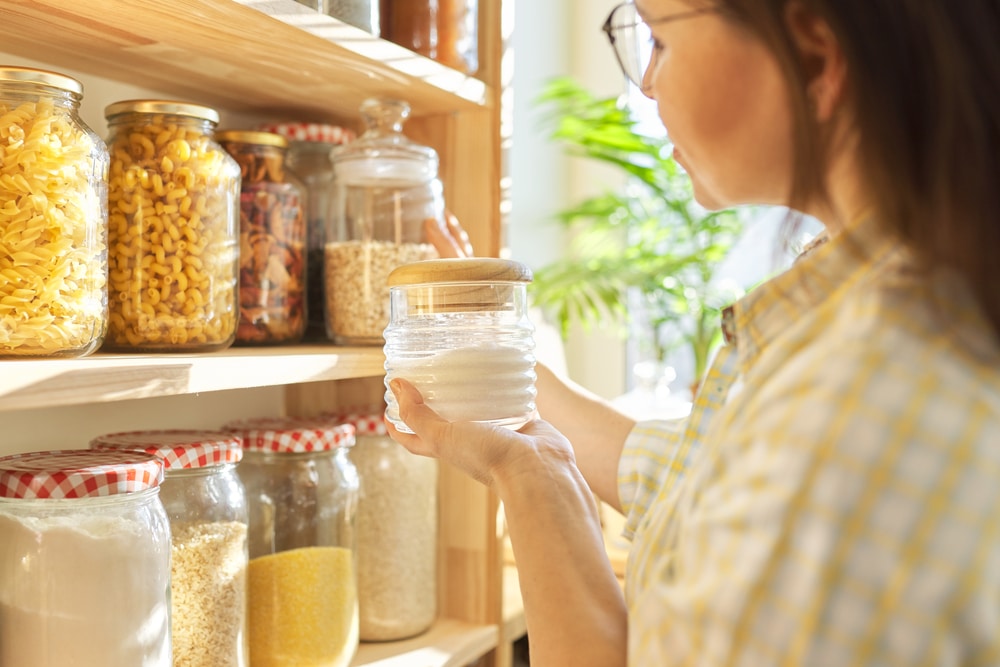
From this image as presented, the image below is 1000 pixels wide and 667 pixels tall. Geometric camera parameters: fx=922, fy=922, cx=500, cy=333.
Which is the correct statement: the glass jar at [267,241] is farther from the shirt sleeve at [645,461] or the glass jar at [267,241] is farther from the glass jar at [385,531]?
the shirt sleeve at [645,461]

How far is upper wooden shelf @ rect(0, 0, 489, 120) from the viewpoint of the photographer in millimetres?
775

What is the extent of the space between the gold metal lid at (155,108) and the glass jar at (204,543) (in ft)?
1.01

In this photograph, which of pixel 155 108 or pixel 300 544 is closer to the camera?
pixel 155 108

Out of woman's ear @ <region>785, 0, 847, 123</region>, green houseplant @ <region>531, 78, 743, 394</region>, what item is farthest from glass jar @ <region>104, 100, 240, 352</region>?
green houseplant @ <region>531, 78, 743, 394</region>

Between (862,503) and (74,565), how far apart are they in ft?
1.93

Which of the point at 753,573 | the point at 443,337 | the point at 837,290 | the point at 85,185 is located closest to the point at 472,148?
the point at 443,337

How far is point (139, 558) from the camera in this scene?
765 millimetres

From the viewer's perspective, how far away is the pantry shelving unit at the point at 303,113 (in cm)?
75

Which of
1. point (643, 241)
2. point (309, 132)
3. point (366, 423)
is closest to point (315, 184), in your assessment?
point (309, 132)

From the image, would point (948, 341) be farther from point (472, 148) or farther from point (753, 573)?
point (472, 148)

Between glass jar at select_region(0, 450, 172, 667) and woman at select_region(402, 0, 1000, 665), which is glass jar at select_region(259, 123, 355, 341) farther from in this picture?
woman at select_region(402, 0, 1000, 665)

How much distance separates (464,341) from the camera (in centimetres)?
81

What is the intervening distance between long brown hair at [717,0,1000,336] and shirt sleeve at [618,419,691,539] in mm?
377

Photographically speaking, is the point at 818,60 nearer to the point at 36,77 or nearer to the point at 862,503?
the point at 862,503
